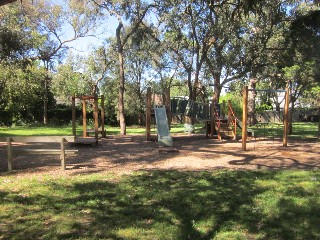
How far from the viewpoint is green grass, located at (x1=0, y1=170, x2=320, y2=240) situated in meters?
4.32

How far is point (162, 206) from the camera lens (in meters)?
5.32

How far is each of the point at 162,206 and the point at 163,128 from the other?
869cm

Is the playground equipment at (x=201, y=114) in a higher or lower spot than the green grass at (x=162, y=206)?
higher

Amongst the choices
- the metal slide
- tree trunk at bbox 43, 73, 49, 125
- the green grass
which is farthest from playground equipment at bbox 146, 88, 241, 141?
tree trunk at bbox 43, 73, 49, 125

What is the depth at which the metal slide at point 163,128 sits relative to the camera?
41.9 feet

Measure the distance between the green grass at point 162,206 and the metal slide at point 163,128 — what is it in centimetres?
527

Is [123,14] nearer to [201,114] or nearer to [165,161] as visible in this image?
[201,114]

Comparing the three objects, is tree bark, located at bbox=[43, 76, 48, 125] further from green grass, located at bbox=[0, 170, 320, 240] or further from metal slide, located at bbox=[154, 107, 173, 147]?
green grass, located at bbox=[0, 170, 320, 240]

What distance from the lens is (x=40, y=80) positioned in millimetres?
32875

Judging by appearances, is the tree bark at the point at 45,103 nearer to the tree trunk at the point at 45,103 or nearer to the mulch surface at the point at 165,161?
the tree trunk at the point at 45,103

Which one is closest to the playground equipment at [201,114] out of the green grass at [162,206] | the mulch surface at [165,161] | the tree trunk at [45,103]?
the mulch surface at [165,161]

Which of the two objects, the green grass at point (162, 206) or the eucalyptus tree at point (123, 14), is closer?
the green grass at point (162, 206)

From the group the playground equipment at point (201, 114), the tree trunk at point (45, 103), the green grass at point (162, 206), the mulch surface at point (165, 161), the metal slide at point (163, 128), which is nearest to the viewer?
the green grass at point (162, 206)

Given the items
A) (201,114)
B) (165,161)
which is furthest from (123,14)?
(165,161)
